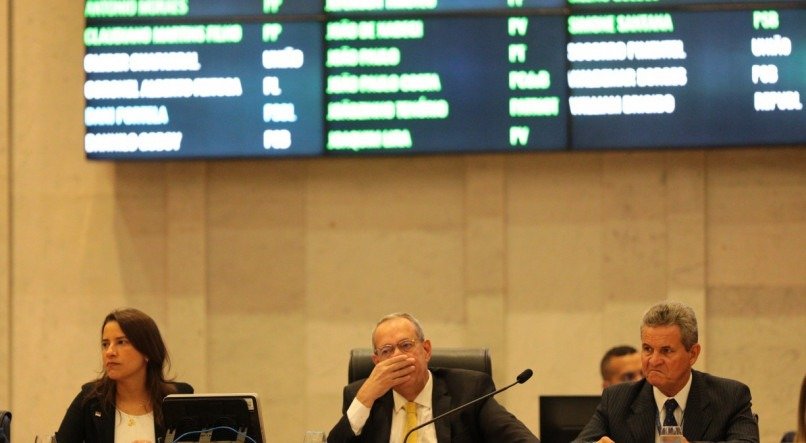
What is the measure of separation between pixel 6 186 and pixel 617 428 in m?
3.76

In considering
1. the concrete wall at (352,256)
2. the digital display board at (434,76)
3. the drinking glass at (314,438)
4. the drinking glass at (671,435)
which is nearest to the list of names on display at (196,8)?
the digital display board at (434,76)

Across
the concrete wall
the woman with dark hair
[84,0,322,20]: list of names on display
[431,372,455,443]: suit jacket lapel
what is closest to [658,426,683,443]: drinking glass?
[431,372,455,443]: suit jacket lapel

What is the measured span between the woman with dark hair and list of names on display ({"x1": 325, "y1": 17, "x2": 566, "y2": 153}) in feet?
5.24

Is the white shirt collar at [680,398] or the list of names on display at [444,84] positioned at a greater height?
the list of names on display at [444,84]

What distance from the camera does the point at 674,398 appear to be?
142 inches

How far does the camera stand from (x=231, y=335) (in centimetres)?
594

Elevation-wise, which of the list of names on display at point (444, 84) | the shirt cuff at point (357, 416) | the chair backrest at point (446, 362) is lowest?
the shirt cuff at point (357, 416)

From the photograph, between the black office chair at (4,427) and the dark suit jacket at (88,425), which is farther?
the dark suit jacket at (88,425)

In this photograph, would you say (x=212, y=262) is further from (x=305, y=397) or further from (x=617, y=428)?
(x=617, y=428)

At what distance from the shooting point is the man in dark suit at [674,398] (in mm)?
3533

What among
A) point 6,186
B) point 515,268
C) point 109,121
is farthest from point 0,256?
point 515,268

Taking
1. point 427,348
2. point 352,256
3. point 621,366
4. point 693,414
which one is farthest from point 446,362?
point 352,256

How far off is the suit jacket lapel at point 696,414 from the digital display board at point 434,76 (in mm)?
2045

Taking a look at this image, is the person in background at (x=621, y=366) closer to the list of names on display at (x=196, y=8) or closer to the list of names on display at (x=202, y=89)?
the list of names on display at (x=202, y=89)
